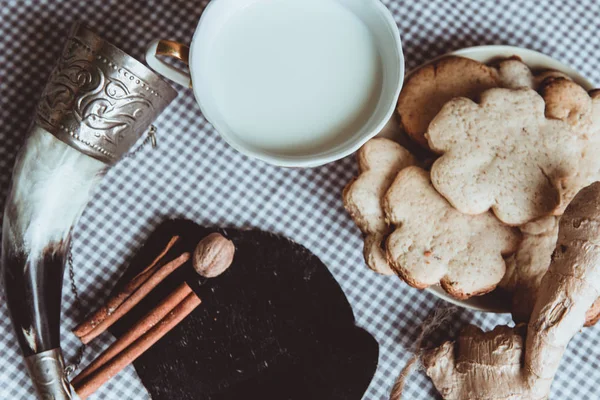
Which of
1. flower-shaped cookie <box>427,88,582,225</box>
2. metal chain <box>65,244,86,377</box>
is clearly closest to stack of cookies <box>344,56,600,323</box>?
flower-shaped cookie <box>427,88,582,225</box>

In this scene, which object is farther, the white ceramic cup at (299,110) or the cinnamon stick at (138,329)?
the cinnamon stick at (138,329)

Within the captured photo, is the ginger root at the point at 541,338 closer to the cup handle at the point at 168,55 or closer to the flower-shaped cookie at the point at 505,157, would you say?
the flower-shaped cookie at the point at 505,157

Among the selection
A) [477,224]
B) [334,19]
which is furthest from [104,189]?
[477,224]

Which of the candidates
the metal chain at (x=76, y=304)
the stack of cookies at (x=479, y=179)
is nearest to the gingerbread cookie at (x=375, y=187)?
the stack of cookies at (x=479, y=179)

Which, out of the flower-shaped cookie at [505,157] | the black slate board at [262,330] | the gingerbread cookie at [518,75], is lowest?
the black slate board at [262,330]

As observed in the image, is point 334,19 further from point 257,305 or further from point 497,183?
point 257,305

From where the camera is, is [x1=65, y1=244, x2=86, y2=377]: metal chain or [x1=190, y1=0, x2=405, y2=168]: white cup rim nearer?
[x1=190, y1=0, x2=405, y2=168]: white cup rim

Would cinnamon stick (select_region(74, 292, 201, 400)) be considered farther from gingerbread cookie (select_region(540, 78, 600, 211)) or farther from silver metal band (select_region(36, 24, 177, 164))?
gingerbread cookie (select_region(540, 78, 600, 211))
